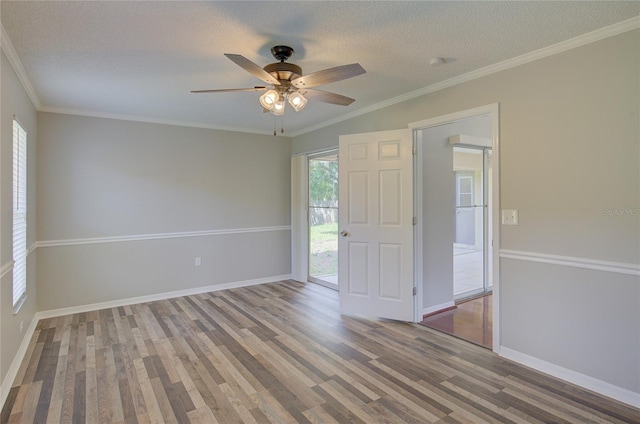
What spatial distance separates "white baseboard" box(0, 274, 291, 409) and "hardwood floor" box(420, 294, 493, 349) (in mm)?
2674

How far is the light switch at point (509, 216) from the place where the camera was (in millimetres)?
2754

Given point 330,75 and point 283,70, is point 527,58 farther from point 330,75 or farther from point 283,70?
point 283,70

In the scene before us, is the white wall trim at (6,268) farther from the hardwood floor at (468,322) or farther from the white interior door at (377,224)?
the hardwood floor at (468,322)

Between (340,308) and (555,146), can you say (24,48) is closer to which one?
(340,308)

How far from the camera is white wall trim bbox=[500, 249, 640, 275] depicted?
86.2 inches

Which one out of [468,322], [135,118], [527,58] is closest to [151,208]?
[135,118]

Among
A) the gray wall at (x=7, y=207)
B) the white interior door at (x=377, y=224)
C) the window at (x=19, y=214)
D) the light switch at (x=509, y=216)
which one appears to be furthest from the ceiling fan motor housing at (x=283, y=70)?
the window at (x=19, y=214)

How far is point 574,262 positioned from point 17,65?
14.7 feet

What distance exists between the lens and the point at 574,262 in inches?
95.5

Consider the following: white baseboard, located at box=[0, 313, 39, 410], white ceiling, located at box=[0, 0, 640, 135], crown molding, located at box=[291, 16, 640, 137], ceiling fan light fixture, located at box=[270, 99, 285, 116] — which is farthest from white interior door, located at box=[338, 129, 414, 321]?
white baseboard, located at box=[0, 313, 39, 410]

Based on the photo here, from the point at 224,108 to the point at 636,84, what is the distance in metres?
3.69

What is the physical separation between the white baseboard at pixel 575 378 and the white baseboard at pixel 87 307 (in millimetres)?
3621

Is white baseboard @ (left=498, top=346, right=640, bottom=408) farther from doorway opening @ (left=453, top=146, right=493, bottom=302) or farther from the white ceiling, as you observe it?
the white ceiling

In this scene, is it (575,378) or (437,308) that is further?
(437,308)
